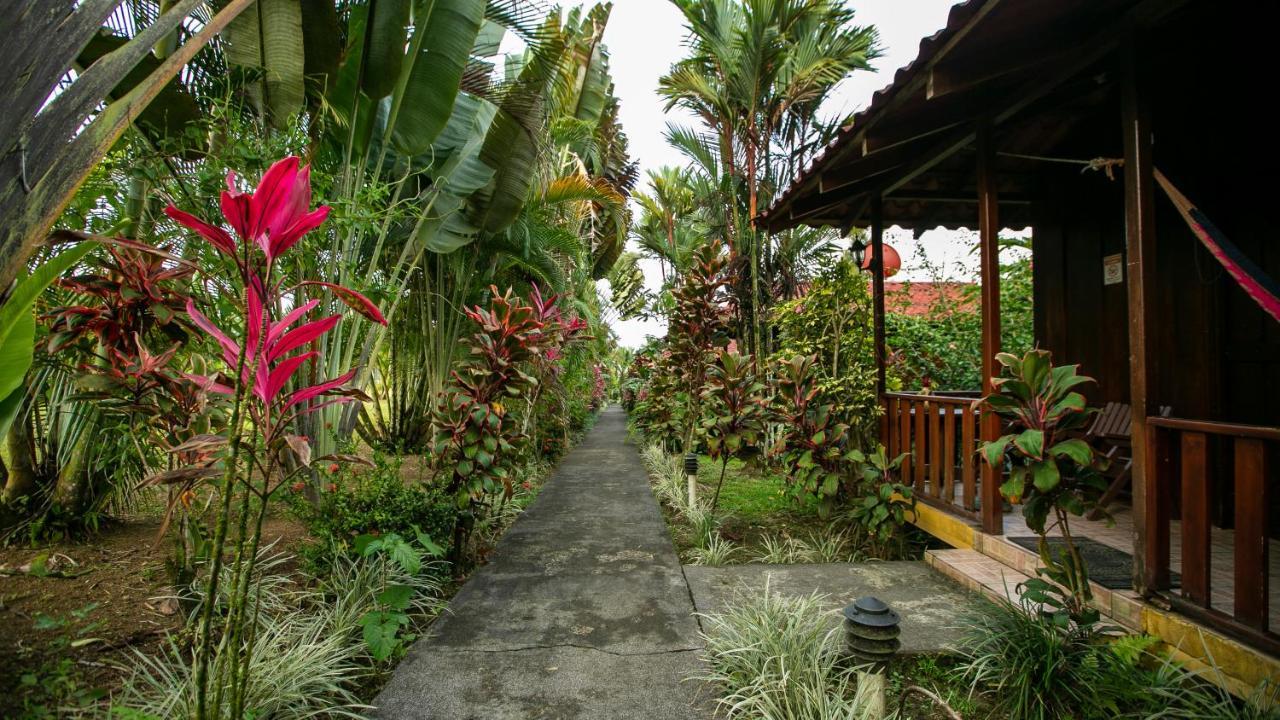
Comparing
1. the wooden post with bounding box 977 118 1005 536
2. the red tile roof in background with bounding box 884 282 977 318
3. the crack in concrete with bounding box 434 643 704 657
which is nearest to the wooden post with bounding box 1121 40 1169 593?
the wooden post with bounding box 977 118 1005 536

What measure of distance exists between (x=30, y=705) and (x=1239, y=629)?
14.5 feet

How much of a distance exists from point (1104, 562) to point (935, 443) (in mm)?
1254

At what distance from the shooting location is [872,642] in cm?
208

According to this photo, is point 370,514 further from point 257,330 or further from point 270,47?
point 270,47

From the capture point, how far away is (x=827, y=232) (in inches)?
409

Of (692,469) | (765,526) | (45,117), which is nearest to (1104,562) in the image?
(765,526)

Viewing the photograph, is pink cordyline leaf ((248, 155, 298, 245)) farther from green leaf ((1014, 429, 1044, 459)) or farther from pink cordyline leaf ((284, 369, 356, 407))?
green leaf ((1014, 429, 1044, 459))

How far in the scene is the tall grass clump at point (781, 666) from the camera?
89.0 inches

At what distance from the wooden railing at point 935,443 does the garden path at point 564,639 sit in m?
2.05

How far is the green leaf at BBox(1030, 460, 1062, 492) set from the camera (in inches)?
97.7

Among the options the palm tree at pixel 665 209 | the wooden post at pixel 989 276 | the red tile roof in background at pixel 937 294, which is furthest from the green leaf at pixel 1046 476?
the palm tree at pixel 665 209

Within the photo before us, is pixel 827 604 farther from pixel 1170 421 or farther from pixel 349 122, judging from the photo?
→ pixel 349 122

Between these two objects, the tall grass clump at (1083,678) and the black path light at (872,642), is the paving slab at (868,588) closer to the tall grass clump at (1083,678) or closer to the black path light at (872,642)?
the tall grass clump at (1083,678)

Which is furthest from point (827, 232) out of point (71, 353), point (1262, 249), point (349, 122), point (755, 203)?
point (71, 353)
